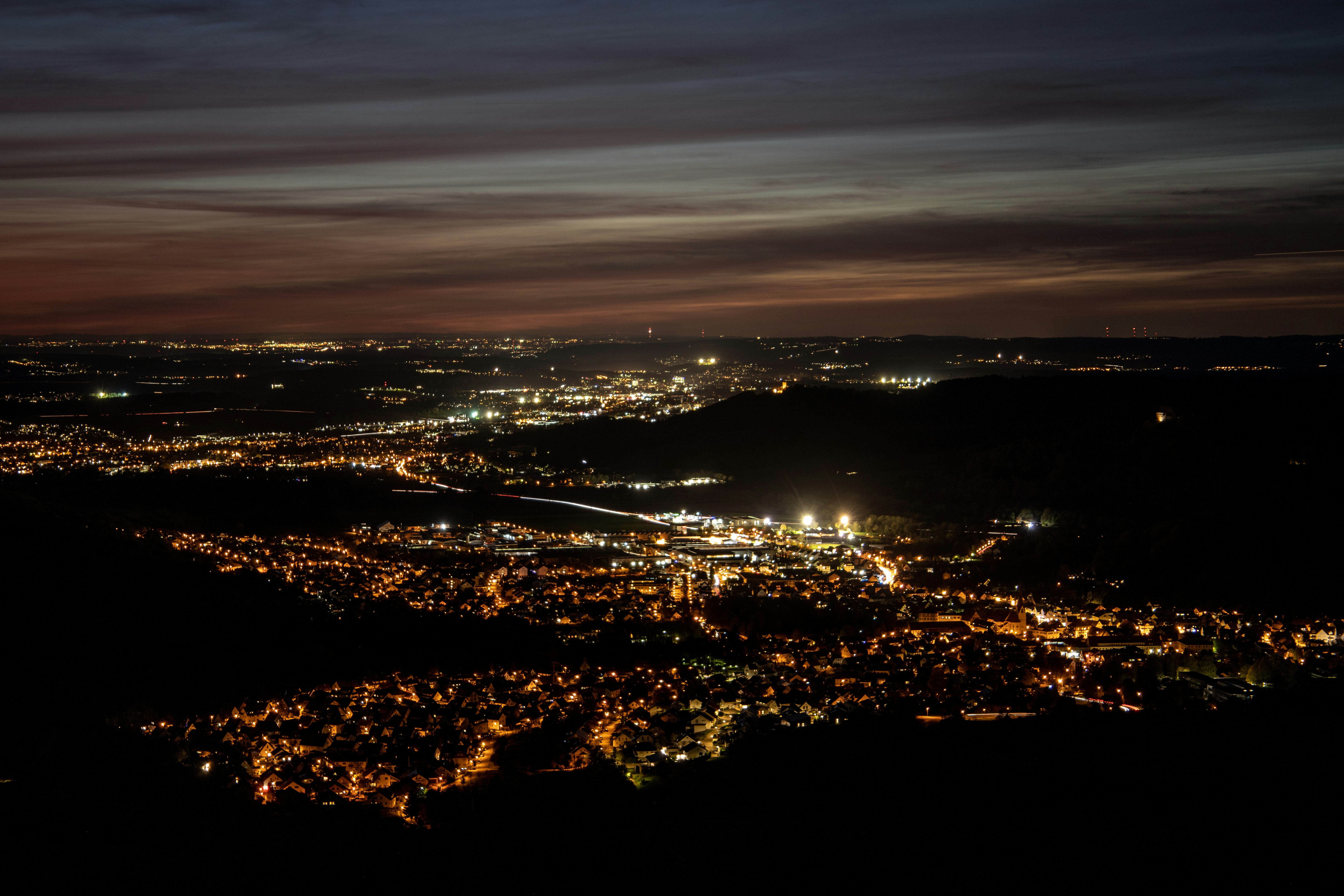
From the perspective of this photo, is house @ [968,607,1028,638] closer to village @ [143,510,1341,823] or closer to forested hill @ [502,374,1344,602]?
village @ [143,510,1341,823]

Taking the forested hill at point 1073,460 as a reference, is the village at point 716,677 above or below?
below

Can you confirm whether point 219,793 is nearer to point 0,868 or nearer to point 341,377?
point 0,868

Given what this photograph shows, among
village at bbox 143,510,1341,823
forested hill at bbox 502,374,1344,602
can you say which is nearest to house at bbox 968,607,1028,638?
village at bbox 143,510,1341,823

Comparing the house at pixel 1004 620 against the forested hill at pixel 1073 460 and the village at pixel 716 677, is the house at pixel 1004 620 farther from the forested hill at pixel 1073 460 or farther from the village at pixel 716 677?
the forested hill at pixel 1073 460

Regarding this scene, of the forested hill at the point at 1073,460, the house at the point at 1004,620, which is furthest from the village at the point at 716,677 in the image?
the forested hill at the point at 1073,460

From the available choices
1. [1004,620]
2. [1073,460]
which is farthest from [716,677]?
[1073,460]

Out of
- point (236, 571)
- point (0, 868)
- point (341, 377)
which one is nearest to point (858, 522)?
point (236, 571)

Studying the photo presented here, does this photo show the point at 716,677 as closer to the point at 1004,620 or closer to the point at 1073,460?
the point at 1004,620

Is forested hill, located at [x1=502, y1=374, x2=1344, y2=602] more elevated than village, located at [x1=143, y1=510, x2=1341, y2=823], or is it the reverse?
forested hill, located at [x1=502, y1=374, x2=1344, y2=602]

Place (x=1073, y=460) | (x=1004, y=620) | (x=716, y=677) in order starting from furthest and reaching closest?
1. (x=1073, y=460)
2. (x=1004, y=620)
3. (x=716, y=677)

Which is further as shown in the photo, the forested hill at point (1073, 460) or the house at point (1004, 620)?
the forested hill at point (1073, 460)

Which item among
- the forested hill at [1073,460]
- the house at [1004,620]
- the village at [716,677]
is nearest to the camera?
the village at [716,677]

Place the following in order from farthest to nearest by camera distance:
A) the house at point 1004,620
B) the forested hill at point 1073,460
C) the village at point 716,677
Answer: the forested hill at point 1073,460, the house at point 1004,620, the village at point 716,677
